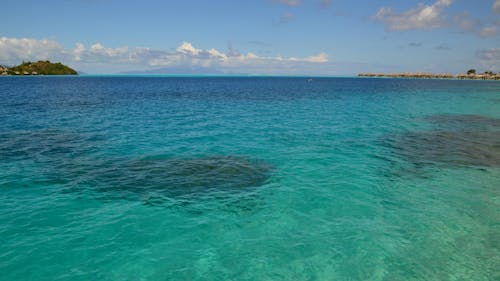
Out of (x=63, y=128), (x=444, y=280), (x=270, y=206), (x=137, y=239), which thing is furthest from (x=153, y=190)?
(x=63, y=128)

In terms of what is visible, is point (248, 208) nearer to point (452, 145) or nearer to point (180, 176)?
point (180, 176)

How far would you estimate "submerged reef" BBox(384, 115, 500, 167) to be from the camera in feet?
75.4

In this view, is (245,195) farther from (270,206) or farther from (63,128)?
(63,128)

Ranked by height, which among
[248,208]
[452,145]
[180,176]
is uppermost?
[452,145]

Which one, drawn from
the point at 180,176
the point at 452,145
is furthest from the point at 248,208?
the point at 452,145

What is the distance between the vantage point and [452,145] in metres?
27.8

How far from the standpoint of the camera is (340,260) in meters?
11.1

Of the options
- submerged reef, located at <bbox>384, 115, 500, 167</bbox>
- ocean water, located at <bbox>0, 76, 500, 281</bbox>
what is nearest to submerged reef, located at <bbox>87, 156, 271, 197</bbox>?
ocean water, located at <bbox>0, 76, 500, 281</bbox>

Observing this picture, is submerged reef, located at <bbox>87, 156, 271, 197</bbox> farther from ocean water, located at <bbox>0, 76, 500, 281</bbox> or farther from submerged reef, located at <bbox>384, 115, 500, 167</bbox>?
submerged reef, located at <bbox>384, 115, 500, 167</bbox>

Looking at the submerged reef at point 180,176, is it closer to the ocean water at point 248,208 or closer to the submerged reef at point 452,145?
the ocean water at point 248,208

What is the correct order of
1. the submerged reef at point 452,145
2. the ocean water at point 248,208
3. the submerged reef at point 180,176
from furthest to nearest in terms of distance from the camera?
the submerged reef at point 452,145 < the submerged reef at point 180,176 < the ocean water at point 248,208

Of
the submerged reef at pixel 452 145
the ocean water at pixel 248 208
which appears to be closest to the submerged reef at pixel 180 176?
the ocean water at pixel 248 208

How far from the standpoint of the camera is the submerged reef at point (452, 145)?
23.0 metres

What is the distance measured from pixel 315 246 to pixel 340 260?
1.08 m
